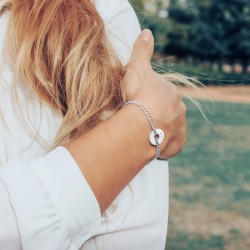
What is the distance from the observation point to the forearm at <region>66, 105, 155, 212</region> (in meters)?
0.78

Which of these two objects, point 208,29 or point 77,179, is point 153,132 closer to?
point 77,179

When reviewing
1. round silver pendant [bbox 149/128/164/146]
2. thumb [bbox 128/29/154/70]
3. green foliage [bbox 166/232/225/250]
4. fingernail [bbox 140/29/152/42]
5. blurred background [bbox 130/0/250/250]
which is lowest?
blurred background [bbox 130/0/250/250]

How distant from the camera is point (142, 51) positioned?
945 mm

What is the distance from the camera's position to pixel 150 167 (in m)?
0.92

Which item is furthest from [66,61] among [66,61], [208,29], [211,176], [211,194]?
[208,29]

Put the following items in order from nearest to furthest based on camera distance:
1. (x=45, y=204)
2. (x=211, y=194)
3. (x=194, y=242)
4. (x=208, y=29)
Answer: (x=45, y=204) → (x=194, y=242) → (x=211, y=194) → (x=208, y=29)

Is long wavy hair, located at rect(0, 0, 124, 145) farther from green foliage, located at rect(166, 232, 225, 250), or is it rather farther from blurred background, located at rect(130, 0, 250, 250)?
green foliage, located at rect(166, 232, 225, 250)

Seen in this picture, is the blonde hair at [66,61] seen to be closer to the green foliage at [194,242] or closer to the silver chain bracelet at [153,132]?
the silver chain bracelet at [153,132]

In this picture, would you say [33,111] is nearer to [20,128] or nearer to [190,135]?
[20,128]

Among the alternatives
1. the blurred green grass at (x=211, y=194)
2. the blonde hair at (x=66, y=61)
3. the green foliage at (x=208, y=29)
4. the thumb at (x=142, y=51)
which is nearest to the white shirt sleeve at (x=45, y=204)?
the blonde hair at (x=66, y=61)

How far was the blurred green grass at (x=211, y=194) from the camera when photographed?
4434mm

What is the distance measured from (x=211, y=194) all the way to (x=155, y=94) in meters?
5.15

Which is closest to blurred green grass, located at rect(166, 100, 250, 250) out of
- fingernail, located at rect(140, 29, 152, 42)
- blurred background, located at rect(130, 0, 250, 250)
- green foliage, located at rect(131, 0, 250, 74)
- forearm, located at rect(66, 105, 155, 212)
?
blurred background, located at rect(130, 0, 250, 250)

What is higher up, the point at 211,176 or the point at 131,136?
the point at 131,136
